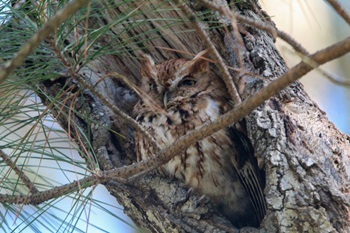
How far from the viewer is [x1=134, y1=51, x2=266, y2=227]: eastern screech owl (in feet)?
6.90

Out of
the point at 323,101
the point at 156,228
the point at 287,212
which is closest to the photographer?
the point at 287,212

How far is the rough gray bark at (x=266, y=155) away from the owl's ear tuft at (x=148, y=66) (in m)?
0.08

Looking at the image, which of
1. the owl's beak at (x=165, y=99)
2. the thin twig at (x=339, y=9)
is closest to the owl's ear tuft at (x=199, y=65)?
the owl's beak at (x=165, y=99)

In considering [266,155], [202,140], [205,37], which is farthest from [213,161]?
[205,37]

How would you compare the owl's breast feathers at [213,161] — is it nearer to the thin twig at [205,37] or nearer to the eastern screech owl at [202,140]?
the eastern screech owl at [202,140]

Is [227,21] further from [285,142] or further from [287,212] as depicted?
[287,212]

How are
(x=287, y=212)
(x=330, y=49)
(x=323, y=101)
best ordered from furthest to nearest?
(x=323, y=101), (x=287, y=212), (x=330, y=49)

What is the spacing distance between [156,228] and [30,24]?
2.75 ft

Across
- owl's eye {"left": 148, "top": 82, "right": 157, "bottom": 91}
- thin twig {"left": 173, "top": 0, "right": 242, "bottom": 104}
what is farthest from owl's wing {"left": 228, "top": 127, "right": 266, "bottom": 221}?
thin twig {"left": 173, "top": 0, "right": 242, "bottom": 104}

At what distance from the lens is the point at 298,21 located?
12.5 feet

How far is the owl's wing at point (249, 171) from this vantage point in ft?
6.64

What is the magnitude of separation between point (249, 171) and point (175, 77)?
21.0 inches

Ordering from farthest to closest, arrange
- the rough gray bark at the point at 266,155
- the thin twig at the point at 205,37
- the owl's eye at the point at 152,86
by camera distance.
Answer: the owl's eye at the point at 152,86, the rough gray bark at the point at 266,155, the thin twig at the point at 205,37

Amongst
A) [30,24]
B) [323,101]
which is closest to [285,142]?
[30,24]
